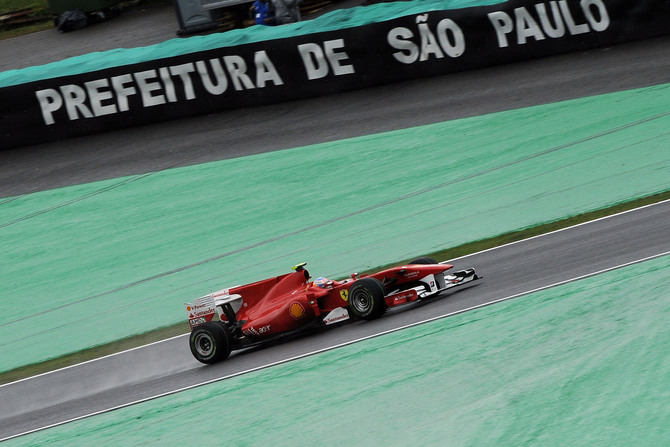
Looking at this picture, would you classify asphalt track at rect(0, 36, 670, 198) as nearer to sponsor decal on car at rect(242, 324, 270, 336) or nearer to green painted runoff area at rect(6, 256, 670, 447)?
sponsor decal on car at rect(242, 324, 270, 336)

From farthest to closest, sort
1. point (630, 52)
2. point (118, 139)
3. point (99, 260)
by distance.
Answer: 1. point (118, 139)
2. point (630, 52)
3. point (99, 260)

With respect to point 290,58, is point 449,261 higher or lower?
lower

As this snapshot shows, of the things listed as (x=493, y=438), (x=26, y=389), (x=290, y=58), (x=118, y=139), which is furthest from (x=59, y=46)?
(x=493, y=438)

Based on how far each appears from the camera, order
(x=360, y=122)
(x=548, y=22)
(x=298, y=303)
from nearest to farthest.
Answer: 1. (x=298, y=303)
2. (x=360, y=122)
3. (x=548, y=22)

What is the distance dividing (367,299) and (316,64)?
10312 mm

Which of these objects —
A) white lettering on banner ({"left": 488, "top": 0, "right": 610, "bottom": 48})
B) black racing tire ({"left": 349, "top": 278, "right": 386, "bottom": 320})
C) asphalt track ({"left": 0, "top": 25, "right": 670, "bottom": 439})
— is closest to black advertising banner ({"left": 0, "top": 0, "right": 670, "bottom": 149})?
white lettering on banner ({"left": 488, "top": 0, "right": 610, "bottom": 48})

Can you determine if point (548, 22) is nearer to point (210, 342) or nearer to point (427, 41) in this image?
→ point (427, 41)

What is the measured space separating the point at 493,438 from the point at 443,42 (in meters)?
13.3

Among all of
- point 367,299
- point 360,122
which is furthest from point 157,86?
point 367,299

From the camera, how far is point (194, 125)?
19.6 m

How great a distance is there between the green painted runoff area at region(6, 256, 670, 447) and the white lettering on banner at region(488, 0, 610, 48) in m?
9.44

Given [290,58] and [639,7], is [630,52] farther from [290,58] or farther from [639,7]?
[290,58]

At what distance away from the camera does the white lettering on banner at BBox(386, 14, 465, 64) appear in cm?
1855

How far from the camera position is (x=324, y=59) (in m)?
19.1
